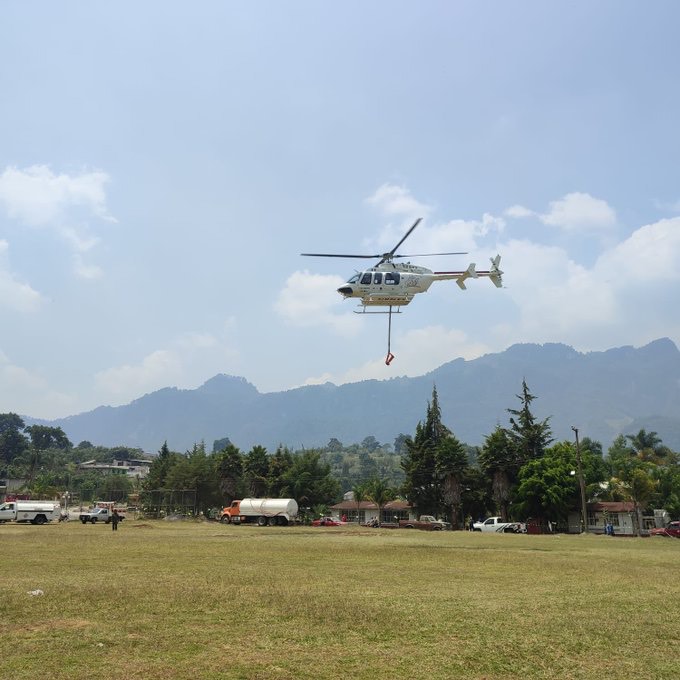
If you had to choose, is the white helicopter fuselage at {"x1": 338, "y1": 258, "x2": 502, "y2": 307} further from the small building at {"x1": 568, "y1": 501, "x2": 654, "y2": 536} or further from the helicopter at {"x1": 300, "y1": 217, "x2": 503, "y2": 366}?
the small building at {"x1": 568, "y1": 501, "x2": 654, "y2": 536}

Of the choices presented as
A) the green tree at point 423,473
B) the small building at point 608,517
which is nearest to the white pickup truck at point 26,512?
the green tree at point 423,473

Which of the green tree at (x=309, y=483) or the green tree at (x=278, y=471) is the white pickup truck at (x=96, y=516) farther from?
the green tree at (x=309, y=483)

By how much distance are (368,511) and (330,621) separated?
9092 cm

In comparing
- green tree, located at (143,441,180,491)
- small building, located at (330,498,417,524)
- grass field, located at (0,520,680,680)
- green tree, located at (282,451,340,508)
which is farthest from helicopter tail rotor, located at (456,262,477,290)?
green tree, located at (143,441,180,491)

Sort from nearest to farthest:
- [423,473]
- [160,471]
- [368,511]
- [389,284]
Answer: [389,284]
[423,473]
[368,511]
[160,471]

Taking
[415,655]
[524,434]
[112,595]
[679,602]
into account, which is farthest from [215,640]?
[524,434]

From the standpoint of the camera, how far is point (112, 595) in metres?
13.9

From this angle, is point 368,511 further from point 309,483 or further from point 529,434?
point 529,434

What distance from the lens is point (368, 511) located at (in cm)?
9962

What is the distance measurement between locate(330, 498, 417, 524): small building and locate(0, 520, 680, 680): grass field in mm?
76257

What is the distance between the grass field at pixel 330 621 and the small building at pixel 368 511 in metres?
76.3

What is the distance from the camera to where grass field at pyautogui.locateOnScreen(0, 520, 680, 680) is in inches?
354

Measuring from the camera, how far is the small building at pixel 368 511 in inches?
3752

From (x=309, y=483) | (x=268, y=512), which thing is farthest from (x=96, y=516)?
(x=309, y=483)
